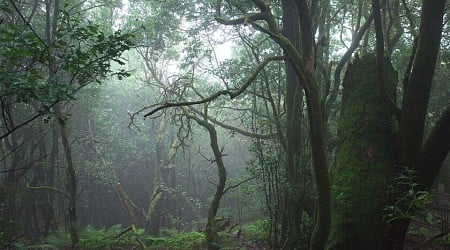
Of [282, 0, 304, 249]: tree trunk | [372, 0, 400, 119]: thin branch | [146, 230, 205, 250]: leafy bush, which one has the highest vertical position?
[372, 0, 400, 119]: thin branch

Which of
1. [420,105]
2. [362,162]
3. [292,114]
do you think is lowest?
[362,162]

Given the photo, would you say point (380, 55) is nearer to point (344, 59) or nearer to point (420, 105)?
point (420, 105)

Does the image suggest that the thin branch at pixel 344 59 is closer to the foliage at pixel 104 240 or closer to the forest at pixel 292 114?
the forest at pixel 292 114

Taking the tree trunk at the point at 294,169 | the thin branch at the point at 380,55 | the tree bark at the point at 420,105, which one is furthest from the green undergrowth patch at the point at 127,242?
the thin branch at the point at 380,55

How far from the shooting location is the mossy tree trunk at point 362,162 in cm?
514

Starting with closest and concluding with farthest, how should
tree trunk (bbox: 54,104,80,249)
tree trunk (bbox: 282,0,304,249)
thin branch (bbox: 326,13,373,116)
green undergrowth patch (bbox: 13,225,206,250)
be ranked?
tree trunk (bbox: 282,0,304,249)
thin branch (bbox: 326,13,373,116)
tree trunk (bbox: 54,104,80,249)
green undergrowth patch (bbox: 13,225,206,250)

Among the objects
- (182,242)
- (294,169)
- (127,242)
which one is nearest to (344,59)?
(294,169)

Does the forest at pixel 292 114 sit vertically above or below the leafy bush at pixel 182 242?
above

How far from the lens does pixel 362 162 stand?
564 cm

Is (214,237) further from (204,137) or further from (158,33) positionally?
(204,137)

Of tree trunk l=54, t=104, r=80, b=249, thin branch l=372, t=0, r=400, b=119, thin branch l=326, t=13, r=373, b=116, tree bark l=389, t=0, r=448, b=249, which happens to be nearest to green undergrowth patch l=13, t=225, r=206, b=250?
tree trunk l=54, t=104, r=80, b=249

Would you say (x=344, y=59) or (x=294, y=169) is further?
(x=344, y=59)

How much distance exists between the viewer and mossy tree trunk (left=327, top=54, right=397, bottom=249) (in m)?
5.14

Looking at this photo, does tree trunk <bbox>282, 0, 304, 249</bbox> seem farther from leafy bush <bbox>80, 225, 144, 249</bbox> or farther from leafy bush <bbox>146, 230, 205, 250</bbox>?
leafy bush <bbox>80, 225, 144, 249</bbox>
